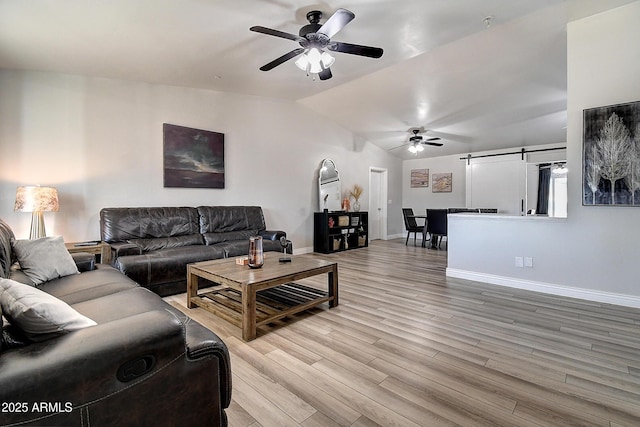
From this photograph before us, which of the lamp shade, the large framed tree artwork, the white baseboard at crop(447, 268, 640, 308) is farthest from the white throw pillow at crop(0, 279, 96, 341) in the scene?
the large framed tree artwork

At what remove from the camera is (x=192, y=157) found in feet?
15.0

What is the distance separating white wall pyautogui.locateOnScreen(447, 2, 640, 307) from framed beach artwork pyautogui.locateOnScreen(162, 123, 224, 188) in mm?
4310

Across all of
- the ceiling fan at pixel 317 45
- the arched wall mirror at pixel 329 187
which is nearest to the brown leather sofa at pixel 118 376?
the ceiling fan at pixel 317 45

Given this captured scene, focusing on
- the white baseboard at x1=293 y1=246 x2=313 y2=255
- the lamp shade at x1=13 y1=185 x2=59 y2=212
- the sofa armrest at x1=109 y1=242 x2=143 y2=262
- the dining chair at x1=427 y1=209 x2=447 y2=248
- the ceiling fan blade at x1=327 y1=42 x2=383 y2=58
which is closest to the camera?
the ceiling fan blade at x1=327 y1=42 x2=383 y2=58

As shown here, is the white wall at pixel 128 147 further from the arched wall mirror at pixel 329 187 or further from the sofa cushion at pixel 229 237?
the sofa cushion at pixel 229 237

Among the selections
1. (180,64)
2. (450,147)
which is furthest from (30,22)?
(450,147)

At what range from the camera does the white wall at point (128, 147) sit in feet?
11.0

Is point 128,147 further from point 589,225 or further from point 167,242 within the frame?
point 589,225

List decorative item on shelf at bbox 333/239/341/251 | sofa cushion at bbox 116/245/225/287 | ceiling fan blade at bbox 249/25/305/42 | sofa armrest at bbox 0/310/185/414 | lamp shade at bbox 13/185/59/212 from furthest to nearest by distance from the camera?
decorative item on shelf at bbox 333/239/341/251, sofa cushion at bbox 116/245/225/287, lamp shade at bbox 13/185/59/212, ceiling fan blade at bbox 249/25/305/42, sofa armrest at bbox 0/310/185/414

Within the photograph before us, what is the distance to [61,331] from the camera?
1017 millimetres

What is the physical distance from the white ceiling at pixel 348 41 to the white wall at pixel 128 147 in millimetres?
261

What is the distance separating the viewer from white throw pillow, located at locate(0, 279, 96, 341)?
973 mm

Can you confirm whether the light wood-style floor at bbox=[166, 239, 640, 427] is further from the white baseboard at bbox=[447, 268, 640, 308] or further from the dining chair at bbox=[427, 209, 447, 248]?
the dining chair at bbox=[427, 209, 447, 248]

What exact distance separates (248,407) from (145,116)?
4.06 m
